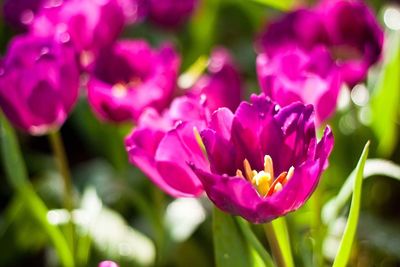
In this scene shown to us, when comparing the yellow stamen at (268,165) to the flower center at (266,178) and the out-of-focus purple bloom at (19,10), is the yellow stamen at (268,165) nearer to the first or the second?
the flower center at (266,178)

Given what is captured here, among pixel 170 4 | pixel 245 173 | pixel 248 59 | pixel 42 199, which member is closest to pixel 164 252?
pixel 42 199

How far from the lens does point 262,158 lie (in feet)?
2.59

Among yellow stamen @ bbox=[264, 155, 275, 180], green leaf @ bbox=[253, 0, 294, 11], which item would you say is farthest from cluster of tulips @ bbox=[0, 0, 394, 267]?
green leaf @ bbox=[253, 0, 294, 11]

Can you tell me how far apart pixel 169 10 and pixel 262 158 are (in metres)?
0.77

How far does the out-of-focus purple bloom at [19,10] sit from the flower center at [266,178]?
25.5 inches

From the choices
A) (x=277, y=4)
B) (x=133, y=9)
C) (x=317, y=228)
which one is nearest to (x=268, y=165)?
(x=317, y=228)

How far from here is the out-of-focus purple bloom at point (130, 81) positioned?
104cm

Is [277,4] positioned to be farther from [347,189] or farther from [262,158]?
[262,158]

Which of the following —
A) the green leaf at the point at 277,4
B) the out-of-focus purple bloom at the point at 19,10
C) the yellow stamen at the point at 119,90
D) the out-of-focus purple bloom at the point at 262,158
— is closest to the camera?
the out-of-focus purple bloom at the point at 262,158

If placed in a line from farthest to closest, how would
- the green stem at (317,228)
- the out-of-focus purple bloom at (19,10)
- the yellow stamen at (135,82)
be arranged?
the out-of-focus purple bloom at (19,10)
the yellow stamen at (135,82)
the green stem at (317,228)

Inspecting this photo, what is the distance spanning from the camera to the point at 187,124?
0.78 m

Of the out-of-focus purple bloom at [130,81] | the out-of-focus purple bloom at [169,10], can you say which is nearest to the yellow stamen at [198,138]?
the out-of-focus purple bloom at [130,81]

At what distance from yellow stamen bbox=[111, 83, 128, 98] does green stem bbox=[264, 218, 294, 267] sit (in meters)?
0.30

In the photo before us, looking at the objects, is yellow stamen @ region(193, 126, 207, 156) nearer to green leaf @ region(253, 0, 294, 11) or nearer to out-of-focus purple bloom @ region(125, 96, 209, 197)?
out-of-focus purple bloom @ region(125, 96, 209, 197)
